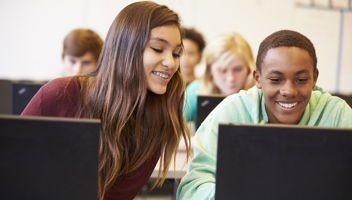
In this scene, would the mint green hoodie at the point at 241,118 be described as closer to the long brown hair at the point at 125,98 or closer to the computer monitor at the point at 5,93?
the long brown hair at the point at 125,98

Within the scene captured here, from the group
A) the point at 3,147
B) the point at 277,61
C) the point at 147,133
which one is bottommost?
the point at 147,133

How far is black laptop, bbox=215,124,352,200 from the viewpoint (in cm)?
78

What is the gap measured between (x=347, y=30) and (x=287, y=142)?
165 inches

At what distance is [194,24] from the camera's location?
13.9 ft

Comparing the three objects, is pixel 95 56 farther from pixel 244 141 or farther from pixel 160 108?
pixel 244 141

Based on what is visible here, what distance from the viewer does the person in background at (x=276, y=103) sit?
3.85 feet

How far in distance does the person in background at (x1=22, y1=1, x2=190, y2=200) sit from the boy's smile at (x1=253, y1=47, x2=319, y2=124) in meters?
0.30

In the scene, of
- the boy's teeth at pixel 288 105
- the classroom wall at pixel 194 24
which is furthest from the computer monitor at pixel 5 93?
the boy's teeth at pixel 288 105

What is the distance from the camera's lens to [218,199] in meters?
0.80

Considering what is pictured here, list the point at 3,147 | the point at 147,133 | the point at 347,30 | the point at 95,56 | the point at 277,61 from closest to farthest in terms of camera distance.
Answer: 1. the point at 3,147
2. the point at 277,61
3. the point at 147,133
4. the point at 95,56
5. the point at 347,30

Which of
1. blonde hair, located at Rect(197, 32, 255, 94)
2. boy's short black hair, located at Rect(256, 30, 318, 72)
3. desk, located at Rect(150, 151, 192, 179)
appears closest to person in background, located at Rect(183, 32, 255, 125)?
blonde hair, located at Rect(197, 32, 255, 94)

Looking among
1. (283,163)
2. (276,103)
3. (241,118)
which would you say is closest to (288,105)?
(276,103)

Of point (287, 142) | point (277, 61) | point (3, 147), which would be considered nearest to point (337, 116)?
point (277, 61)

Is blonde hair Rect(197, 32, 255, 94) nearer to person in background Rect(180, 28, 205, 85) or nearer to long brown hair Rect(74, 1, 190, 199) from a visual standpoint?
person in background Rect(180, 28, 205, 85)
